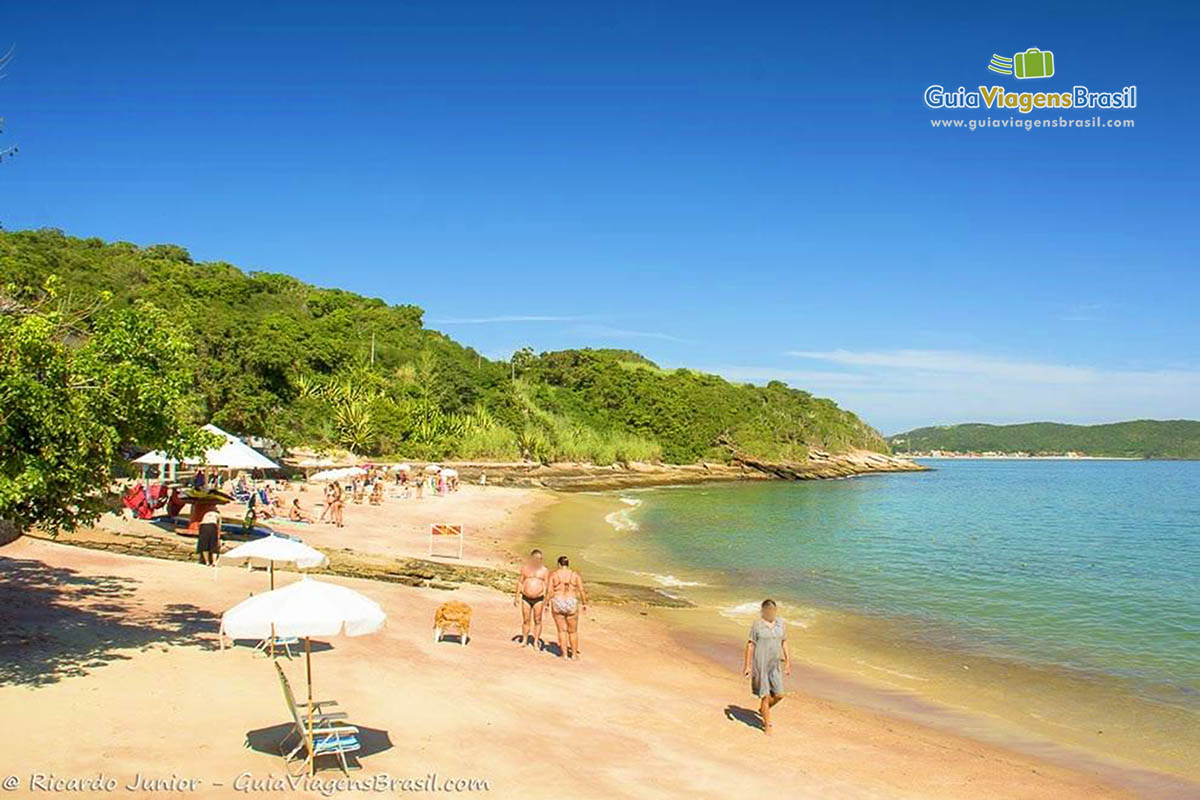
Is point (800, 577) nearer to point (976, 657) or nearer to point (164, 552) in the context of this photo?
point (976, 657)

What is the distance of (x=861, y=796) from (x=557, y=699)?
399 centimetres

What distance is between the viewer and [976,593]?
23.6m

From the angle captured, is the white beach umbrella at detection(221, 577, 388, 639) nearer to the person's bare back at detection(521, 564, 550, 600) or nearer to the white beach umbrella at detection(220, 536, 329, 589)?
the white beach umbrella at detection(220, 536, 329, 589)

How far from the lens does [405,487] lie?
4400 centimetres

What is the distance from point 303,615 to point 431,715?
2.95 m

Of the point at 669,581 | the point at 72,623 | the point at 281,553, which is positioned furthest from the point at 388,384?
the point at 281,553

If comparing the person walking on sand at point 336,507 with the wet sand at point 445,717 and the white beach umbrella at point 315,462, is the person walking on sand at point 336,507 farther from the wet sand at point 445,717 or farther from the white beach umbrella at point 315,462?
the white beach umbrella at point 315,462

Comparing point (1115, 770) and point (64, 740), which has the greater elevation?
point (64, 740)

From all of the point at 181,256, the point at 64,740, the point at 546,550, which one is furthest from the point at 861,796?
the point at 181,256

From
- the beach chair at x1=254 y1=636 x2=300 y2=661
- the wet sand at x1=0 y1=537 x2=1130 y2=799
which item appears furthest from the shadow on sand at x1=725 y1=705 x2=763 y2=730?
the beach chair at x1=254 y1=636 x2=300 y2=661

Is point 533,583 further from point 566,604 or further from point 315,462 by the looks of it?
point 315,462

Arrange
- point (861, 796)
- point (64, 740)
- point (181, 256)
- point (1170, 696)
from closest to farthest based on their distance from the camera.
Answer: point (64, 740)
point (861, 796)
point (1170, 696)
point (181, 256)

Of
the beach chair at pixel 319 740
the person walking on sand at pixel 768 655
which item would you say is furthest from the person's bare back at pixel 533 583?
the beach chair at pixel 319 740

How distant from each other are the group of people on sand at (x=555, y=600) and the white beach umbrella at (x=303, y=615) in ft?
18.3
